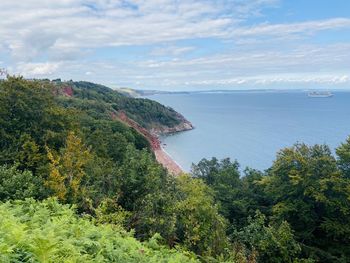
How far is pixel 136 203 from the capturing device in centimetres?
1959

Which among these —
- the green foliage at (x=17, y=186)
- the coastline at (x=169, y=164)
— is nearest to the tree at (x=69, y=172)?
the green foliage at (x=17, y=186)

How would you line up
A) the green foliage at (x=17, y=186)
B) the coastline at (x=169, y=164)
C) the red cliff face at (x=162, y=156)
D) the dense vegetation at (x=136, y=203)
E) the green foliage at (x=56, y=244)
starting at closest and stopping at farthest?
the green foliage at (x=56, y=244) < the dense vegetation at (x=136, y=203) < the green foliage at (x=17, y=186) < the coastline at (x=169, y=164) < the red cliff face at (x=162, y=156)

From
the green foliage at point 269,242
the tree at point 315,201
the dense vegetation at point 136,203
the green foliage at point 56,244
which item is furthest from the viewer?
the tree at point 315,201

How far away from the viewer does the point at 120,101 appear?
407 feet

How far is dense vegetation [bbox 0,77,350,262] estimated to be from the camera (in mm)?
9539

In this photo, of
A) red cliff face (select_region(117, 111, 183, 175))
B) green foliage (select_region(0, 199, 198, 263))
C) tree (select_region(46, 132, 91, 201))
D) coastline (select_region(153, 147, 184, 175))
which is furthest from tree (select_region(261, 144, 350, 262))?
coastline (select_region(153, 147, 184, 175))

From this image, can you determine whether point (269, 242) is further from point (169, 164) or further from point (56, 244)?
point (169, 164)

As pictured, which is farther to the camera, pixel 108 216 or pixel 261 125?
pixel 261 125

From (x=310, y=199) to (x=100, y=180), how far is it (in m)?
16.7

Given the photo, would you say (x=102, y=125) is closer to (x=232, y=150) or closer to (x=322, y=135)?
(x=232, y=150)

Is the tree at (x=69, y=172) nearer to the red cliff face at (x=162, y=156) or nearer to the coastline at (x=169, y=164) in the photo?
the red cliff face at (x=162, y=156)

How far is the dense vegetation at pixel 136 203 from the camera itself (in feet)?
31.3

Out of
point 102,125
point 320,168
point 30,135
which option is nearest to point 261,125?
point 102,125

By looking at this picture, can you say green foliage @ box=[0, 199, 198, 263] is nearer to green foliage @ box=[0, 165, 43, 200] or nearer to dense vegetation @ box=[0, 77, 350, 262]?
dense vegetation @ box=[0, 77, 350, 262]
